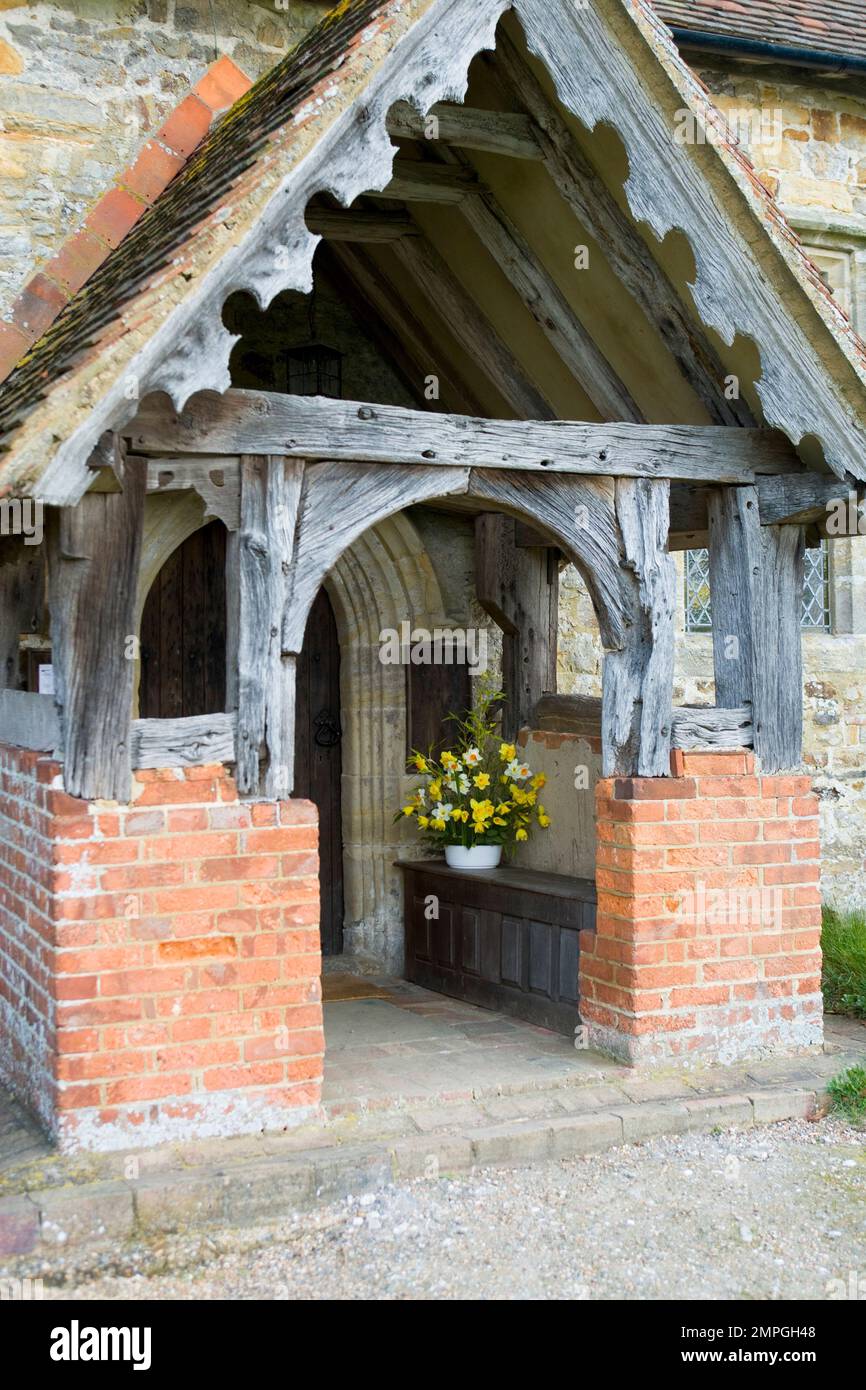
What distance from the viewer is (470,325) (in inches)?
238

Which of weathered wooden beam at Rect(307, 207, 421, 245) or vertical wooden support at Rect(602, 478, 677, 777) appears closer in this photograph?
vertical wooden support at Rect(602, 478, 677, 777)

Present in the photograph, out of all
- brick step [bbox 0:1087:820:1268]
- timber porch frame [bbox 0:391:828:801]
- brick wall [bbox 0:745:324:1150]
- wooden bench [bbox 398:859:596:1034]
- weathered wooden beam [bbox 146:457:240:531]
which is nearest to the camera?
brick step [bbox 0:1087:820:1268]

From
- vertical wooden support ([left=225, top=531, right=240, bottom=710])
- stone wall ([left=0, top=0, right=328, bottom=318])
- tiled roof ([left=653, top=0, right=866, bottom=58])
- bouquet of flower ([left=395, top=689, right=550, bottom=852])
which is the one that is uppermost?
tiled roof ([left=653, top=0, right=866, bottom=58])

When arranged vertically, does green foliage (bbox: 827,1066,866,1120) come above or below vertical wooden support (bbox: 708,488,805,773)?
below

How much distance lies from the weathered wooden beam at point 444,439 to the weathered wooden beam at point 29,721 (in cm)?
97

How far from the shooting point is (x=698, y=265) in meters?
4.81

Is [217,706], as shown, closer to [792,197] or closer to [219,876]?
[219,876]

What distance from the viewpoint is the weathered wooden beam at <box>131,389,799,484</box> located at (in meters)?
4.44

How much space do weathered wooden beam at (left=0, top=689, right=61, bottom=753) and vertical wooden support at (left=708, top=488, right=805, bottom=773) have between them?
2.60 m

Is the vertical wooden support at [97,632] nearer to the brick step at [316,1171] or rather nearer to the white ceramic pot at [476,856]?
the brick step at [316,1171]

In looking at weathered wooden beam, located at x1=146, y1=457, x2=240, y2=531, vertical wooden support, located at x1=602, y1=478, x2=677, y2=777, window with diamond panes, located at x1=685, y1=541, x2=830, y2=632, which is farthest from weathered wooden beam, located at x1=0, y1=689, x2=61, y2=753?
window with diamond panes, located at x1=685, y1=541, x2=830, y2=632

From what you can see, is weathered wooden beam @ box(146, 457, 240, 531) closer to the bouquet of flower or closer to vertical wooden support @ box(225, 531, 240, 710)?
vertical wooden support @ box(225, 531, 240, 710)

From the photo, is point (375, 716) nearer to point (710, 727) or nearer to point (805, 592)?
point (710, 727)

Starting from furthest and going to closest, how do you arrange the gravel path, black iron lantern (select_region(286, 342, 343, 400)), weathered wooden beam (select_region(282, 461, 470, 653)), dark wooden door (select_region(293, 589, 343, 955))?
1. dark wooden door (select_region(293, 589, 343, 955))
2. black iron lantern (select_region(286, 342, 343, 400))
3. weathered wooden beam (select_region(282, 461, 470, 653))
4. the gravel path
